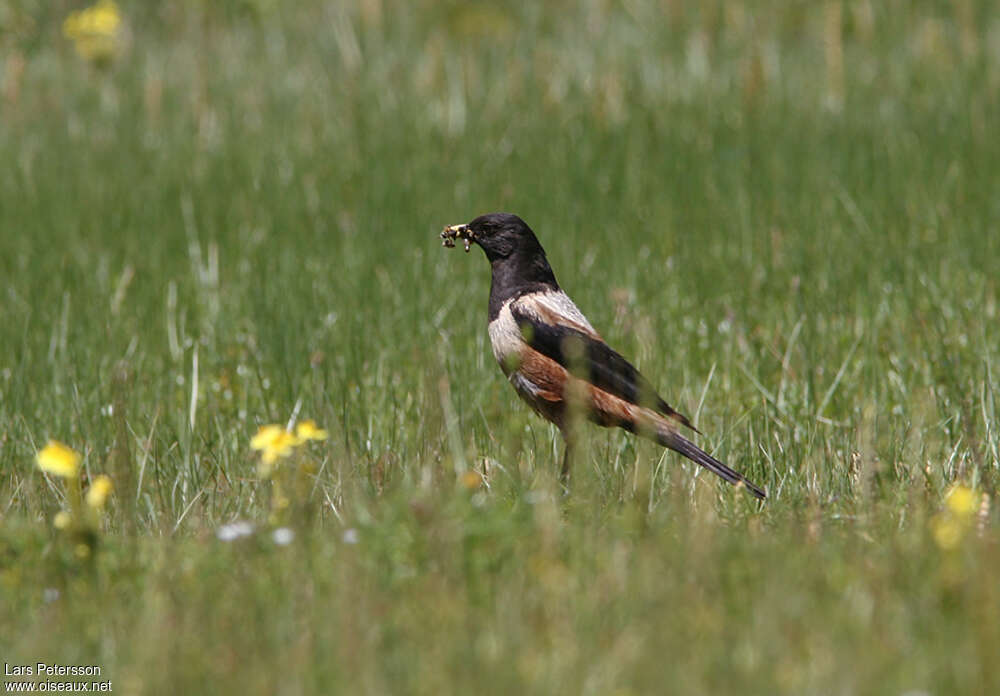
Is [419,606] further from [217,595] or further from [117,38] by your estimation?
[117,38]

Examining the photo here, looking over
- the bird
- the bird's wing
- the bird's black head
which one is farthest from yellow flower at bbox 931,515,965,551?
the bird's black head

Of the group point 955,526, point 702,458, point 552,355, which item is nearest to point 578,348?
point 552,355

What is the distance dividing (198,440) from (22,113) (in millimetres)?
6716

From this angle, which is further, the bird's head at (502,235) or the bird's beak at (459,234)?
the bird's beak at (459,234)

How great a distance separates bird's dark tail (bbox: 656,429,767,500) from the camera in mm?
4090

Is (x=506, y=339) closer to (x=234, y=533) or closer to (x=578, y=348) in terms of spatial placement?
(x=578, y=348)

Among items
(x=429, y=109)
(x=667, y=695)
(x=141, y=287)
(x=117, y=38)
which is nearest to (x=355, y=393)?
(x=141, y=287)

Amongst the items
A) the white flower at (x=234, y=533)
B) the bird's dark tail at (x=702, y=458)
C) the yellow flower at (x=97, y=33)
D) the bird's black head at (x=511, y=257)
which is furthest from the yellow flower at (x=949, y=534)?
the yellow flower at (x=97, y=33)

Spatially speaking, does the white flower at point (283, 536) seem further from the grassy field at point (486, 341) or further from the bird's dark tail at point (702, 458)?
the bird's dark tail at point (702, 458)

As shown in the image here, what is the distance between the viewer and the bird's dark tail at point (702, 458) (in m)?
4.09

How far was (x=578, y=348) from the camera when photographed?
4633 mm

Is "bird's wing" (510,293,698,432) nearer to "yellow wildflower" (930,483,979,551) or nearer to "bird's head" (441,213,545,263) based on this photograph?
"bird's head" (441,213,545,263)

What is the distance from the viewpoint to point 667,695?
243cm

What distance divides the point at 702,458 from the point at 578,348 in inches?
23.8
